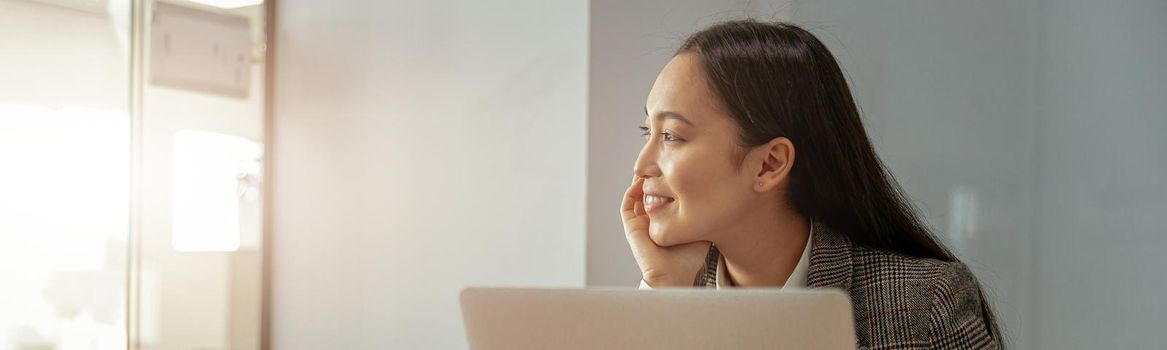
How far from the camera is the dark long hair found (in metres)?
1.47

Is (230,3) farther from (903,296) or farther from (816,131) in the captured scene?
(903,296)

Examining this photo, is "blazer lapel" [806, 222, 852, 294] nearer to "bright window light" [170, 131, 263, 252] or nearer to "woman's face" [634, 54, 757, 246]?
"woman's face" [634, 54, 757, 246]

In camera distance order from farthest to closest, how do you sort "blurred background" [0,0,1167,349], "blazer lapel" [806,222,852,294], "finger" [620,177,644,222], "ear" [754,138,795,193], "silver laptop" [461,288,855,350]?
"blurred background" [0,0,1167,349] < "finger" [620,177,644,222] < "ear" [754,138,795,193] < "blazer lapel" [806,222,852,294] < "silver laptop" [461,288,855,350]

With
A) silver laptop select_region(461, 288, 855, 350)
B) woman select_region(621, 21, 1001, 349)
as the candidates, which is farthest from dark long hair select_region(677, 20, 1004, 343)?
silver laptop select_region(461, 288, 855, 350)

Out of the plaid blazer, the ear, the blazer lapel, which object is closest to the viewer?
the plaid blazer

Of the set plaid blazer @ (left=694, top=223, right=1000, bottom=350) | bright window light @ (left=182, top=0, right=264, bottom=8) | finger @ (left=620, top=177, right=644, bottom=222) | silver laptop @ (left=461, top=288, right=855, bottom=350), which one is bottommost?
plaid blazer @ (left=694, top=223, right=1000, bottom=350)

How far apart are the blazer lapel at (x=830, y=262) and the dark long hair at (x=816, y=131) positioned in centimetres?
4

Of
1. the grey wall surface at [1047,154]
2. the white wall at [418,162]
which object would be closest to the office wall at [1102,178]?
the grey wall surface at [1047,154]

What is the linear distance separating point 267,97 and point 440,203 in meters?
0.68

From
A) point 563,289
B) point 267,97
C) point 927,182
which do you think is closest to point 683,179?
point 563,289

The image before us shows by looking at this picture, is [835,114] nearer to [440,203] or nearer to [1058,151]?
[1058,151]

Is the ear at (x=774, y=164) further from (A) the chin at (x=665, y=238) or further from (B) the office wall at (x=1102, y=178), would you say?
(B) the office wall at (x=1102, y=178)

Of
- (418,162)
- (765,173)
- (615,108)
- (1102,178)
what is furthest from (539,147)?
(1102,178)

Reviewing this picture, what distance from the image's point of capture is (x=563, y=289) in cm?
78
